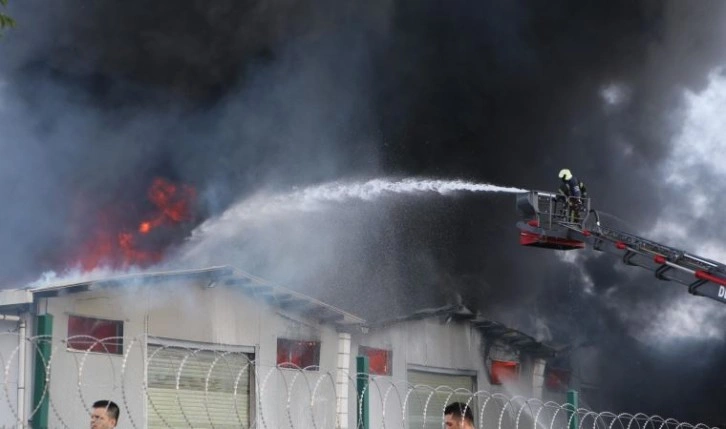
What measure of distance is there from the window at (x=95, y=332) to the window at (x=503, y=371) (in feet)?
41.0

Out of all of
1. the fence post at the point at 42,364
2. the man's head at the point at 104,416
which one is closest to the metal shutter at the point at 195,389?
the fence post at the point at 42,364

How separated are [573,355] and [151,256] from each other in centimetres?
1210

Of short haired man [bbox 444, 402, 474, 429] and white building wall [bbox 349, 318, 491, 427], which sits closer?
short haired man [bbox 444, 402, 474, 429]

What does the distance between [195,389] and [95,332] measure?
2.48m

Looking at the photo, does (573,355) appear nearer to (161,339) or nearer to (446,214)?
(446,214)

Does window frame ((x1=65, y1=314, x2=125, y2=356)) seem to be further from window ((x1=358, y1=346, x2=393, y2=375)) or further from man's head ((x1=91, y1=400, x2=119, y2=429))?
window ((x1=358, y1=346, x2=393, y2=375))

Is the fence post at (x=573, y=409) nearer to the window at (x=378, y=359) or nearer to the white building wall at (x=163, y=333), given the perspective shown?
the white building wall at (x=163, y=333)

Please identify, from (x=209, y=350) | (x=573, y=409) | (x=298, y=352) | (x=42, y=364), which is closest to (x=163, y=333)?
(x=209, y=350)

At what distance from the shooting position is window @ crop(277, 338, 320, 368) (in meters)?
22.5

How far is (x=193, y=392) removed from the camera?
20516mm

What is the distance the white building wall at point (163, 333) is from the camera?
59.5 feet

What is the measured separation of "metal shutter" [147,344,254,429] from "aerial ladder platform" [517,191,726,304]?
21.6 ft

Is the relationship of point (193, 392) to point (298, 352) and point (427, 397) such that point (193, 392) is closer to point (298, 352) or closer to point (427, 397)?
point (298, 352)

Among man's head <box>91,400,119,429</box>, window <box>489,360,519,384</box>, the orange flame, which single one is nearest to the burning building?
window <box>489,360,519,384</box>
